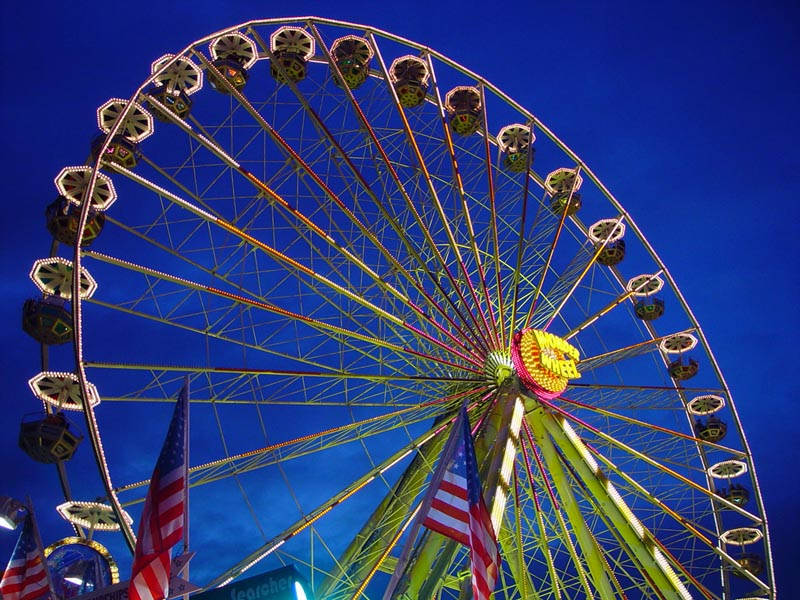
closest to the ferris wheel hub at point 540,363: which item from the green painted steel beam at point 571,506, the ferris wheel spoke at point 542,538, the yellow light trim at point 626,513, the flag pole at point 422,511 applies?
the green painted steel beam at point 571,506

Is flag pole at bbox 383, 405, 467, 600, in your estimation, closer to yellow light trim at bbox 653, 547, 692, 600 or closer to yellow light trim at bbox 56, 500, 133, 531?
yellow light trim at bbox 653, 547, 692, 600

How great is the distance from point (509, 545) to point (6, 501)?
11204 millimetres

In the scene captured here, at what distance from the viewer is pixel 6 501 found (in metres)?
13.7

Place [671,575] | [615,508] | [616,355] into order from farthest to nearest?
[616,355] < [615,508] < [671,575]

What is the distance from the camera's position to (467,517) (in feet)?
31.3

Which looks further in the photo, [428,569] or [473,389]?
[473,389]

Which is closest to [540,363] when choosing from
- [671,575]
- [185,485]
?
[671,575]

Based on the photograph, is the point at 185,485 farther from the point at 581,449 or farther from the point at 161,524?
the point at 581,449

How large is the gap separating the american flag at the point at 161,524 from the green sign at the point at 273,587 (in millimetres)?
1210

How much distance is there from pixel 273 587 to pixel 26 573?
24.4ft

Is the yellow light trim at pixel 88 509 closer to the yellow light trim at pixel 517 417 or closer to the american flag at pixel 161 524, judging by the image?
the american flag at pixel 161 524

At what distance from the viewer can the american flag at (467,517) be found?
8789 mm

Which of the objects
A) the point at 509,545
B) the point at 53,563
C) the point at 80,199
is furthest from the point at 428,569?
the point at 80,199

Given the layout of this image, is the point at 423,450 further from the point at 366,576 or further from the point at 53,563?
the point at 53,563
